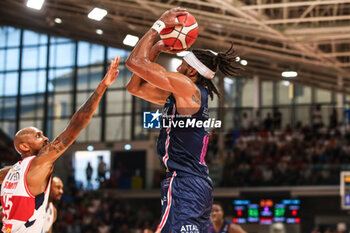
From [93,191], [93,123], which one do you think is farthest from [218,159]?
[93,123]

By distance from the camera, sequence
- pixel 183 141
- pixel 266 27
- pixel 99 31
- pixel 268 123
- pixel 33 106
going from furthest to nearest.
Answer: pixel 33 106 < pixel 268 123 < pixel 266 27 < pixel 99 31 < pixel 183 141

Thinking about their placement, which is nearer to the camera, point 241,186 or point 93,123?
point 241,186

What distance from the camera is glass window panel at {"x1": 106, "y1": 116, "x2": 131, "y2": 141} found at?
28731 millimetres

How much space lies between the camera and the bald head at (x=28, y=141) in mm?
4926

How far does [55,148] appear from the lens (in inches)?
191

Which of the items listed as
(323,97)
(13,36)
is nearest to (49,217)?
(13,36)

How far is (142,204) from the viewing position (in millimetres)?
22375

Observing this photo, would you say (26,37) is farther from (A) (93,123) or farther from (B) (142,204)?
(B) (142,204)

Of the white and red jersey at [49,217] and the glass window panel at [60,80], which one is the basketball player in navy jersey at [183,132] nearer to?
the white and red jersey at [49,217]

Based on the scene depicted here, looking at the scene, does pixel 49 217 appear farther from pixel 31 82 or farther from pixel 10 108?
pixel 10 108

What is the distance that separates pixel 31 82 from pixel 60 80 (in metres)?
1.87

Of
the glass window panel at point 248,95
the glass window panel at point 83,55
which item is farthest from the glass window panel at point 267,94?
the glass window panel at point 83,55

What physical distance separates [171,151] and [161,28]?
1.00 m

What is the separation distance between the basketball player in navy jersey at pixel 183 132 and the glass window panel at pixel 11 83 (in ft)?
89.6
